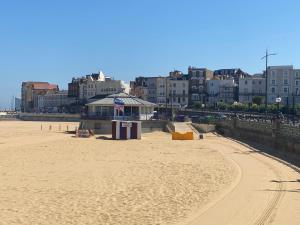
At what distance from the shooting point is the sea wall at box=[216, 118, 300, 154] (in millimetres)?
34584

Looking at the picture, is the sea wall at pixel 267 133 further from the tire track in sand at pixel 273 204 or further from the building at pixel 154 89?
the building at pixel 154 89

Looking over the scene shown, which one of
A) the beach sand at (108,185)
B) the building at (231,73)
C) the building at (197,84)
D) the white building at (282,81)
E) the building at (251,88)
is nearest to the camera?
the beach sand at (108,185)

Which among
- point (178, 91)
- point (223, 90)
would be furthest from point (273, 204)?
point (178, 91)

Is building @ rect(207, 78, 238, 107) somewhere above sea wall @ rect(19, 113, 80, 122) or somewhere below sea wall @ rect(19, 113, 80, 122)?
above

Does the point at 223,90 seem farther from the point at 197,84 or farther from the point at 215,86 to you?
the point at 197,84

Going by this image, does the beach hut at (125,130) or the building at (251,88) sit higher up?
the building at (251,88)

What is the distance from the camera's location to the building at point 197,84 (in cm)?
15112

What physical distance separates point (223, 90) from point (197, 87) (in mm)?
9005

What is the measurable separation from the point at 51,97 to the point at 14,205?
571ft

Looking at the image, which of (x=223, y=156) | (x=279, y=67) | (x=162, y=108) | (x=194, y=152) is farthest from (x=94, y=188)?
(x=279, y=67)

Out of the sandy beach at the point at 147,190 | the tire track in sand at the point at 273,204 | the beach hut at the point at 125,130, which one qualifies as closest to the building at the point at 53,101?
the beach hut at the point at 125,130

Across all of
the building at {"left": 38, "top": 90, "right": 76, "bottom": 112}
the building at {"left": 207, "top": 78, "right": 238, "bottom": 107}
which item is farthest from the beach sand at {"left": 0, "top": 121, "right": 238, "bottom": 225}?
the building at {"left": 38, "top": 90, "right": 76, "bottom": 112}

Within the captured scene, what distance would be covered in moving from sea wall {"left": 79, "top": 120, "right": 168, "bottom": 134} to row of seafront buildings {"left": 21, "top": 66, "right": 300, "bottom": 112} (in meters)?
61.2

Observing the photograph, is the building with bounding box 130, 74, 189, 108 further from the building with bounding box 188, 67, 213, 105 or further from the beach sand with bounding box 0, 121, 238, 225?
the beach sand with bounding box 0, 121, 238, 225
